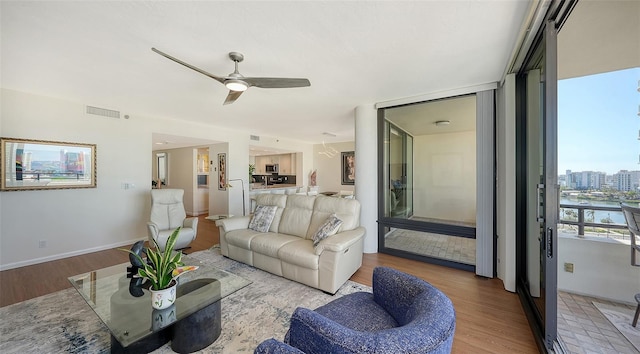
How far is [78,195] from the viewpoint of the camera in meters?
3.76

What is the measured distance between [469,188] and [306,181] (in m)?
6.17

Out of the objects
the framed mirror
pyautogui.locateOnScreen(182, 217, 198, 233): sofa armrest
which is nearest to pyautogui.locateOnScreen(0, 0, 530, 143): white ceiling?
pyautogui.locateOnScreen(182, 217, 198, 233): sofa armrest

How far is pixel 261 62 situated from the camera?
2.42 m

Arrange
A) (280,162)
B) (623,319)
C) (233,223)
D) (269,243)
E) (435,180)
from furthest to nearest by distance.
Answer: (280,162) < (435,180) < (233,223) < (269,243) < (623,319)

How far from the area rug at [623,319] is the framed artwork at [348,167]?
6.66m

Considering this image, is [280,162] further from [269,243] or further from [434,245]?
[434,245]

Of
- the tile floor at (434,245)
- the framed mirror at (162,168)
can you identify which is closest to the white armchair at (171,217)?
the tile floor at (434,245)

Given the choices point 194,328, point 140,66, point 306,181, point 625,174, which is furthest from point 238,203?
point 625,174

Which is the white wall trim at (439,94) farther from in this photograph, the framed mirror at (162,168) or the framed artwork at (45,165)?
the framed mirror at (162,168)

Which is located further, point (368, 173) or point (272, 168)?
point (272, 168)

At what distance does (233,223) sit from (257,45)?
254 centimetres

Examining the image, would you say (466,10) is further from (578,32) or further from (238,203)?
(238,203)

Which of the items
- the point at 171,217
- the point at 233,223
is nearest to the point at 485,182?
the point at 233,223

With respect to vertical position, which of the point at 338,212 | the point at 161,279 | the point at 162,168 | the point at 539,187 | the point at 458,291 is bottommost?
the point at 458,291
